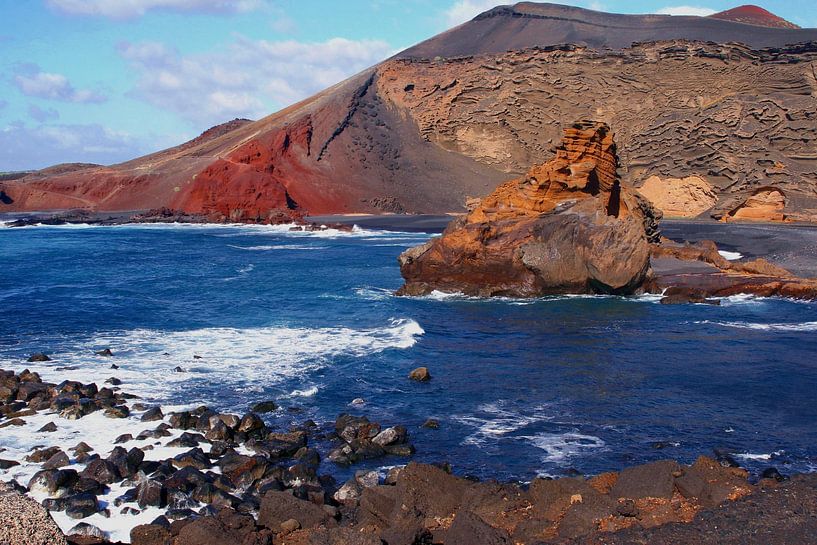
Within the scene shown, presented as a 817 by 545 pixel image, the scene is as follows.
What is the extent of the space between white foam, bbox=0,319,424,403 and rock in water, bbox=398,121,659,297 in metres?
5.55

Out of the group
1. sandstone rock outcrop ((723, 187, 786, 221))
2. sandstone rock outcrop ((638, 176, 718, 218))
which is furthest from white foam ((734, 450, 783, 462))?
sandstone rock outcrop ((638, 176, 718, 218))

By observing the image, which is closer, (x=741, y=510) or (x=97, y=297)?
(x=741, y=510)

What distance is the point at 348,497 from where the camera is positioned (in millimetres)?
10250

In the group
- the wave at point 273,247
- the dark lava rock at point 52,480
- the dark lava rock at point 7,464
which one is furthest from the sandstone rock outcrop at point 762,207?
the dark lava rock at point 7,464

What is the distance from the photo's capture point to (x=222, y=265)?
38.7m

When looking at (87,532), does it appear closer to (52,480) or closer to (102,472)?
(52,480)

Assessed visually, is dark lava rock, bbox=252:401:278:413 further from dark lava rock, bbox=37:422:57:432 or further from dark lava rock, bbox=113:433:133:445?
dark lava rock, bbox=37:422:57:432

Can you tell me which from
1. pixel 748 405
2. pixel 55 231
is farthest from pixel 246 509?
pixel 55 231

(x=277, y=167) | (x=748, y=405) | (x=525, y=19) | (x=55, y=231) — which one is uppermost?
(x=525, y=19)

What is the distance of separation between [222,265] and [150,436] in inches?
1062

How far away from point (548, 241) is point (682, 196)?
1709 inches

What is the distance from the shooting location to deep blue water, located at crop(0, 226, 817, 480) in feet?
41.2

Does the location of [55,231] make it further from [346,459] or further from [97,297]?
[346,459]

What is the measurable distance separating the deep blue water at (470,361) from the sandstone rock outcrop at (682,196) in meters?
40.5
